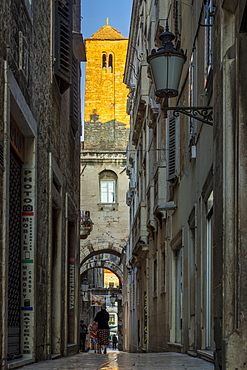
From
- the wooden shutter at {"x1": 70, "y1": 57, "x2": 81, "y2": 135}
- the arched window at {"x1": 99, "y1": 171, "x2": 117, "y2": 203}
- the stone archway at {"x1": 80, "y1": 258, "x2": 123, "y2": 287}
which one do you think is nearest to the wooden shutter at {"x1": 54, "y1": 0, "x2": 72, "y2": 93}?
the wooden shutter at {"x1": 70, "y1": 57, "x2": 81, "y2": 135}

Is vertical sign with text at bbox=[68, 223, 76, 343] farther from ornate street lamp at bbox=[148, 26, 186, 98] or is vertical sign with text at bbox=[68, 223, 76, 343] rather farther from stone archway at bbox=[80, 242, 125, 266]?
stone archway at bbox=[80, 242, 125, 266]

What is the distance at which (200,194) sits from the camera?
422 inches

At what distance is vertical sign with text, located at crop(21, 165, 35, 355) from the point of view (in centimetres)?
1035

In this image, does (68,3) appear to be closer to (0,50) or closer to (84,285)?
(0,50)

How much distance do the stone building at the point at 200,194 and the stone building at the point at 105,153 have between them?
19338mm

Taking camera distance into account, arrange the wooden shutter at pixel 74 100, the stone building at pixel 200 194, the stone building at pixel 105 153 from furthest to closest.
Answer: the stone building at pixel 105 153 < the wooden shutter at pixel 74 100 < the stone building at pixel 200 194

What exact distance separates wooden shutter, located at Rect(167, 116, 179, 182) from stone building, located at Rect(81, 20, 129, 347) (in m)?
29.4

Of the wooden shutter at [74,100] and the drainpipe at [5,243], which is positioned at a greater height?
the wooden shutter at [74,100]

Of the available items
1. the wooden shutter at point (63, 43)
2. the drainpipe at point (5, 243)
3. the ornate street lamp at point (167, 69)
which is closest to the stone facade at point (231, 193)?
the ornate street lamp at point (167, 69)

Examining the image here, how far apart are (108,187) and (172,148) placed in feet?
99.5

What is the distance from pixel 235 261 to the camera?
5738 mm

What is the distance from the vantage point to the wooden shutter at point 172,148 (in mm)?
14731

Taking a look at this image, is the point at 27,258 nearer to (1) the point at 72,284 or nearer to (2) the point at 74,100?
(1) the point at 72,284

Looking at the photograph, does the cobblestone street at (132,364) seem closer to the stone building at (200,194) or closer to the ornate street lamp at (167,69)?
the stone building at (200,194)
